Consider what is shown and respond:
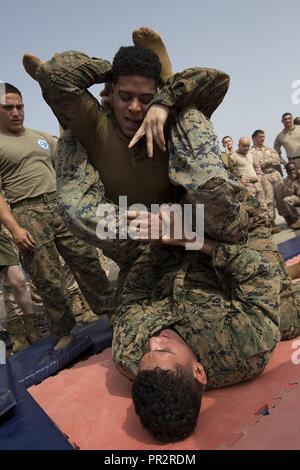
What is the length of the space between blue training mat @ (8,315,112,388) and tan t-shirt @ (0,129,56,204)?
1174 millimetres

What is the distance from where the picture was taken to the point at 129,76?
2.12 metres

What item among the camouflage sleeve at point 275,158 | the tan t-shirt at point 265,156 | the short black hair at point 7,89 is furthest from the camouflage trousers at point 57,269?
the camouflage sleeve at point 275,158

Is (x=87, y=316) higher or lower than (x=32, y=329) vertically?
lower

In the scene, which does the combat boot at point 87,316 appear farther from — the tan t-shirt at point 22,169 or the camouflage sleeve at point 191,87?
the camouflage sleeve at point 191,87

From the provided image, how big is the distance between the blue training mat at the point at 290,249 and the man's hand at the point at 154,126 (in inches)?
103

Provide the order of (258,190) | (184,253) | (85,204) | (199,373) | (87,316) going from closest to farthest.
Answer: (199,373) → (85,204) → (184,253) → (87,316) → (258,190)

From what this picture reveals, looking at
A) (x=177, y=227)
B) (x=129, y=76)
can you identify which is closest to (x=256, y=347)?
(x=177, y=227)

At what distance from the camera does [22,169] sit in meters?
3.21

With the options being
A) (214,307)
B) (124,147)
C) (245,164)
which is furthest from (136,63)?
(245,164)

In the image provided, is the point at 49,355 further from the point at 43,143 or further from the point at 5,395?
the point at 43,143

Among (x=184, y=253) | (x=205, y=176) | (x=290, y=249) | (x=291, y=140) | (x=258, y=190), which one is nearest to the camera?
(x=205, y=176)

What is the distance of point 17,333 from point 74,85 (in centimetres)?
220

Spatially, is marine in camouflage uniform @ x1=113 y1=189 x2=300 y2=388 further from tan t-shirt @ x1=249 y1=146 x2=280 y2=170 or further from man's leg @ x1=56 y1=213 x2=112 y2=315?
tan t-shirt @ x1=249 y1=146 x2=280 y2=170
